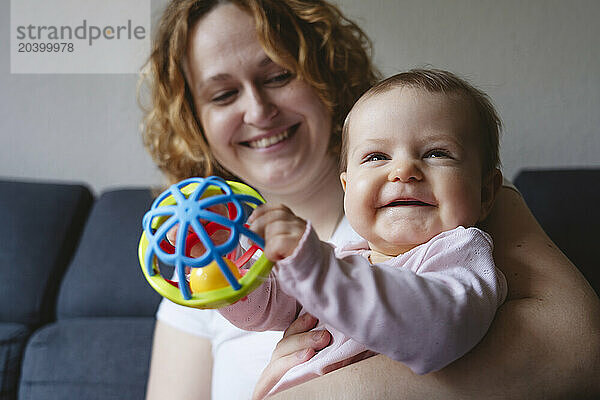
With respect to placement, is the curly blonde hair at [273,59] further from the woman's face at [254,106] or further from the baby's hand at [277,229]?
the baby's hand at [277,229]

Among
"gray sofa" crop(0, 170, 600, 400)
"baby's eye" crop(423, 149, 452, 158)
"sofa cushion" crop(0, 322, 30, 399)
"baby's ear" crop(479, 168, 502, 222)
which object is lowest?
"sofa cushion" crop(0, 322, 30, 399)

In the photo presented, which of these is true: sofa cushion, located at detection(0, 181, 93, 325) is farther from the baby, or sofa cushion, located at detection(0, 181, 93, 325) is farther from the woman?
the baby

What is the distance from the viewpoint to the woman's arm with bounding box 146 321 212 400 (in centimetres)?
131

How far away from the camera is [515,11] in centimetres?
180

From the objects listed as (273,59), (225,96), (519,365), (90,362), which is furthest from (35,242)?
(519,365)

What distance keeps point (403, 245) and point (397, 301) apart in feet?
0.69

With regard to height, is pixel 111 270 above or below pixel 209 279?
below

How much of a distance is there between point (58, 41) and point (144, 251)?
4.53 ft

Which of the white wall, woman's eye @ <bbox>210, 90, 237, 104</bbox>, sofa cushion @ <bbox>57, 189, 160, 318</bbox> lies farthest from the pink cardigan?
sofa cushion @ <bbox>57, 189, 160, 318</bbox>

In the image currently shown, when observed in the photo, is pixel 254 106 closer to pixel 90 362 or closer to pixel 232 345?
pixel 232 345

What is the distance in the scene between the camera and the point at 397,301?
0.65 metres

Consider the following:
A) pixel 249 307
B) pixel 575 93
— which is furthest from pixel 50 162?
pixel 575 93

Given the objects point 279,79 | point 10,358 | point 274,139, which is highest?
point 279,79

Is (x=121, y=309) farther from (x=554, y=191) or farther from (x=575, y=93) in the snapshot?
(x=575, y=93)
